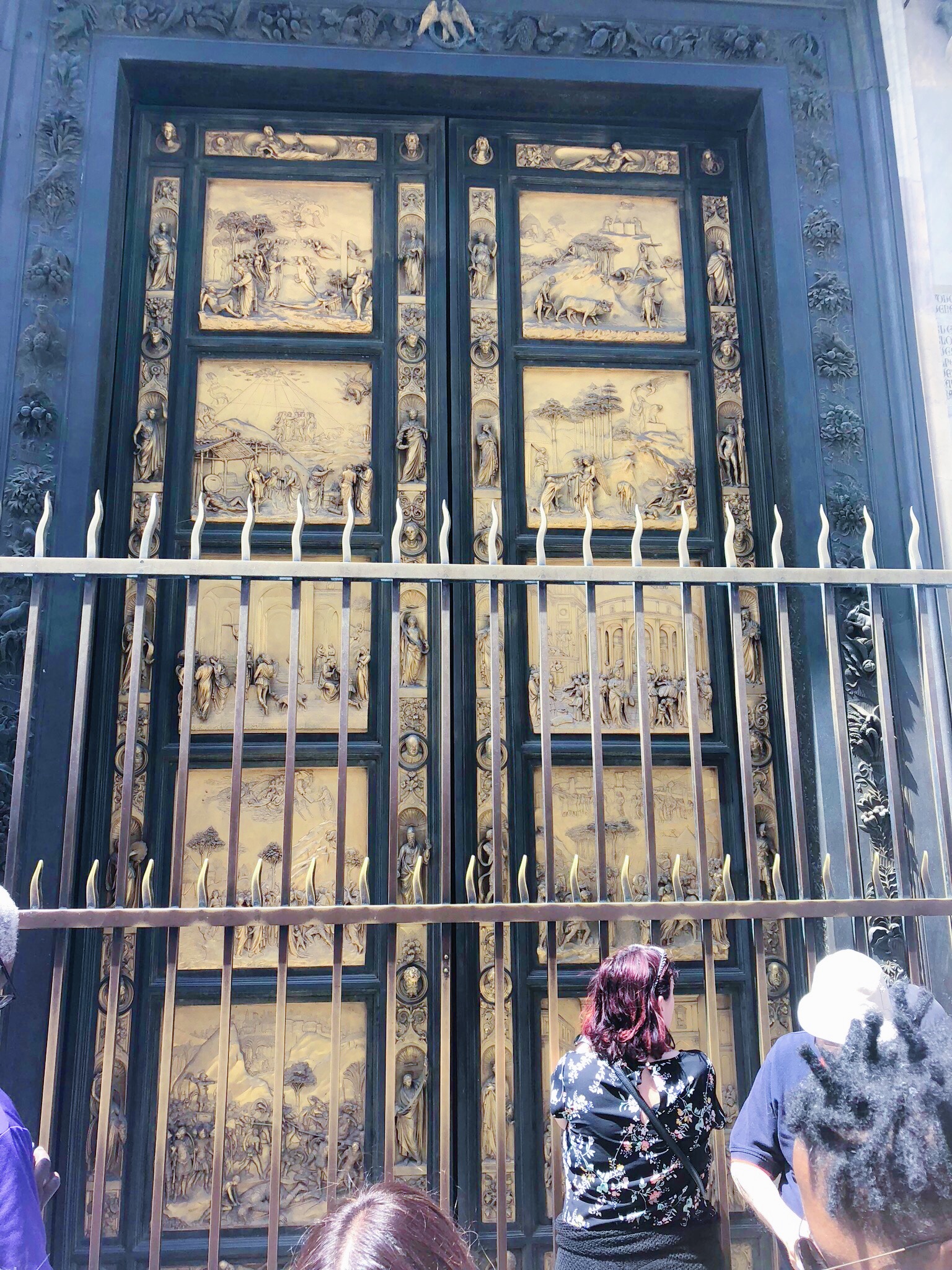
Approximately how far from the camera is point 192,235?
207 inches

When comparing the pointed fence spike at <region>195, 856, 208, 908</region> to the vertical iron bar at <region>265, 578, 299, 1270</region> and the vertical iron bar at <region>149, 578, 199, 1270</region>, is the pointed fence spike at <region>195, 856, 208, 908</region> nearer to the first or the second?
the vertical iron bar at <region>149, 578, 199, 1270</region>

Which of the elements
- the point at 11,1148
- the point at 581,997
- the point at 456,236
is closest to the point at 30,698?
the point at 11,1148

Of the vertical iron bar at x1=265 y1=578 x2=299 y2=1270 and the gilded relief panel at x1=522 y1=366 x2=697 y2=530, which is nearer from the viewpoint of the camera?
the vertical iron bar at x1=265 y1=578 x2=299 y2=1270

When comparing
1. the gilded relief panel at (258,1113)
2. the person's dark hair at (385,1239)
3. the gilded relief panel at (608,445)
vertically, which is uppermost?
the gilded relief panel at (608,445)

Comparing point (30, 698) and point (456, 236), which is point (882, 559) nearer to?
point (456, 236)

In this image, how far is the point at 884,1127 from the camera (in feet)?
5.10

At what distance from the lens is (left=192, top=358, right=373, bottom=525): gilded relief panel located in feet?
16.3

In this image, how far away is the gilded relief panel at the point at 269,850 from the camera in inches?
176

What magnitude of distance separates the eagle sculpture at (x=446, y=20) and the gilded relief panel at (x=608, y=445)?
1775mm

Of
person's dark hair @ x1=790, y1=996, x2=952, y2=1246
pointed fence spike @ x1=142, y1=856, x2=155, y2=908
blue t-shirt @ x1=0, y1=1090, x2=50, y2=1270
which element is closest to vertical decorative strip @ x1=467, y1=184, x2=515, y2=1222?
pointed fence spike @ x1=142, y1=856, x2=155, y2=908

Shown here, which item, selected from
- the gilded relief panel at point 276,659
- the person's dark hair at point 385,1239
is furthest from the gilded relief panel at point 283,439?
the person's dark hair at point 385,1239

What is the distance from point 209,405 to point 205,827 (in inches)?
82.0

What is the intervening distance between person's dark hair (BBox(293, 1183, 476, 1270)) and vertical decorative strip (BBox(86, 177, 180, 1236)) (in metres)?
2.82

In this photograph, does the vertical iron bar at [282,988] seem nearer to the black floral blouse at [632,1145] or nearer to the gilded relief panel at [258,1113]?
the black floral blouse at [632,1145]
